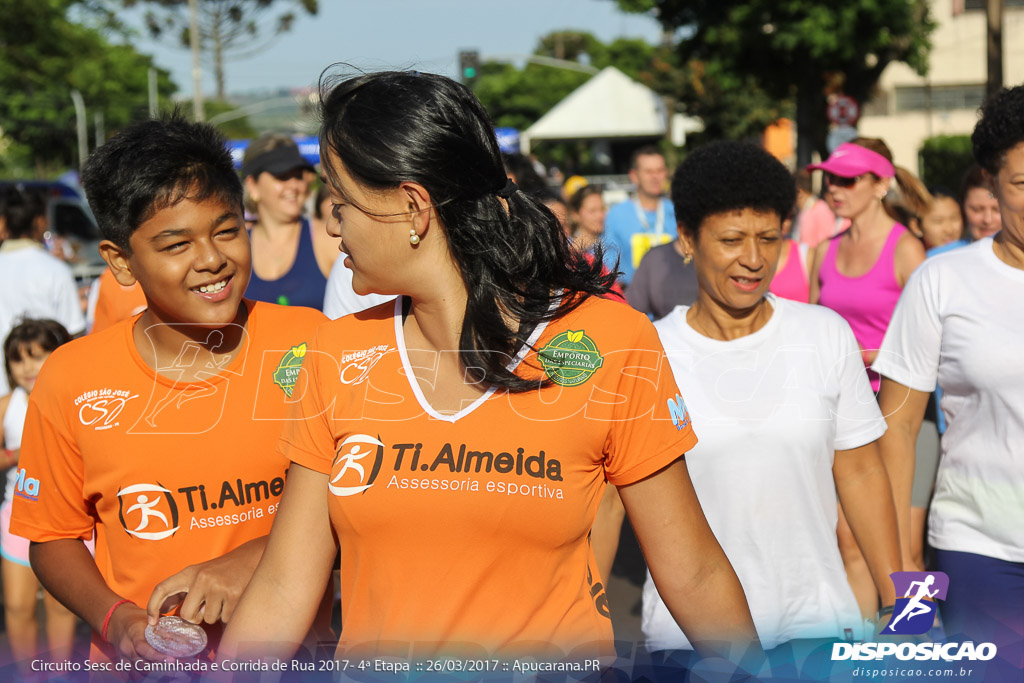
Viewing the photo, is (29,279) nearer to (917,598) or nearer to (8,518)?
(8,518)

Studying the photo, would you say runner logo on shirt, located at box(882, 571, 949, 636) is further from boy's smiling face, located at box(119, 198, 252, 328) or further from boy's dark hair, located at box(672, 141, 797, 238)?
boy's smiling face, located at box(119, 198, 252, 328)

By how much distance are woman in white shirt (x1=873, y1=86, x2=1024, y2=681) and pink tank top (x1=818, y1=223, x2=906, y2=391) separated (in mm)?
2039

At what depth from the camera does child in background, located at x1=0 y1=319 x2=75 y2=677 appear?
449 cm

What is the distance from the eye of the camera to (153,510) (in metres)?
2.54

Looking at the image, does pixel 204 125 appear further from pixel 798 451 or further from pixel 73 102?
pixel 73 102

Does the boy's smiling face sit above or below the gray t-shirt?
above

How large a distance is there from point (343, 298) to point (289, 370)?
2031 millimetres

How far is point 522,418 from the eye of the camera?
2057 millimetres

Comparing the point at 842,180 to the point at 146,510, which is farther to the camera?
the point at 842,180

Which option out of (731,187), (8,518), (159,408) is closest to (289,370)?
(159,408)

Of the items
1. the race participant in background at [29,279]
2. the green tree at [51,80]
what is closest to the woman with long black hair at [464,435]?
the race participant in background at [29,279]

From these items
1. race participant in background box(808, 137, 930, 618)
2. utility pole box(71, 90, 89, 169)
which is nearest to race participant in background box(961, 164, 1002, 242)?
race participant in background box(808, 137, 930, 618)

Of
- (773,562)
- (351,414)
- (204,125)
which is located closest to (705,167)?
(773,562)

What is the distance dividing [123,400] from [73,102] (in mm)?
47708
